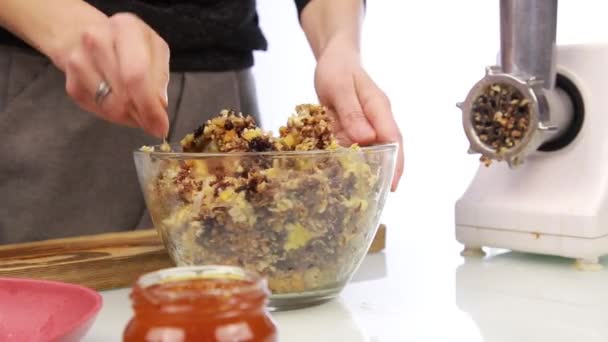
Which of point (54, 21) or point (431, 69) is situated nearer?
point (54, 21)

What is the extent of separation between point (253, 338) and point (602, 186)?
666 mm

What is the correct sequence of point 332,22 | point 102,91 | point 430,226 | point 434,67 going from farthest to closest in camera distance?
point 434,67 → point 430,226 → point 332,22 → point 102,91

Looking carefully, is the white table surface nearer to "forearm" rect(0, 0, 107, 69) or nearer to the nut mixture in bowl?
the nut mixture in bowl

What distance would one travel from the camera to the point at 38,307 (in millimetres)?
636

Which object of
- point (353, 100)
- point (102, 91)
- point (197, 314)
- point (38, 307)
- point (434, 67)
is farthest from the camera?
point (434, 67)

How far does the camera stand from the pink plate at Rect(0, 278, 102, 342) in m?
0.61

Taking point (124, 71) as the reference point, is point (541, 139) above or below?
below

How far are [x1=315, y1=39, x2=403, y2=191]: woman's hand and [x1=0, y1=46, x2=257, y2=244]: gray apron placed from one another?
29 centimetres

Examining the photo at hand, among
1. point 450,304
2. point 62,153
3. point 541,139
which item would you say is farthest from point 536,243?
point 62,153

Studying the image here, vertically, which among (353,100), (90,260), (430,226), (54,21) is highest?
(54,21)

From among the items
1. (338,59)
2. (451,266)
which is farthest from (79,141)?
(451,266)

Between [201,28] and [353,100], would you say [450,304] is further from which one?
[201,28]

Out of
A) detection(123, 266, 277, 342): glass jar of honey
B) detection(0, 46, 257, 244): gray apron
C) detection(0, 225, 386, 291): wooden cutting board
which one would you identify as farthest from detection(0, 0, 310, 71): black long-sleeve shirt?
detection(123, 266, 277, 342): glass jar of honey

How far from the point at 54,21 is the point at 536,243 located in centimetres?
58
